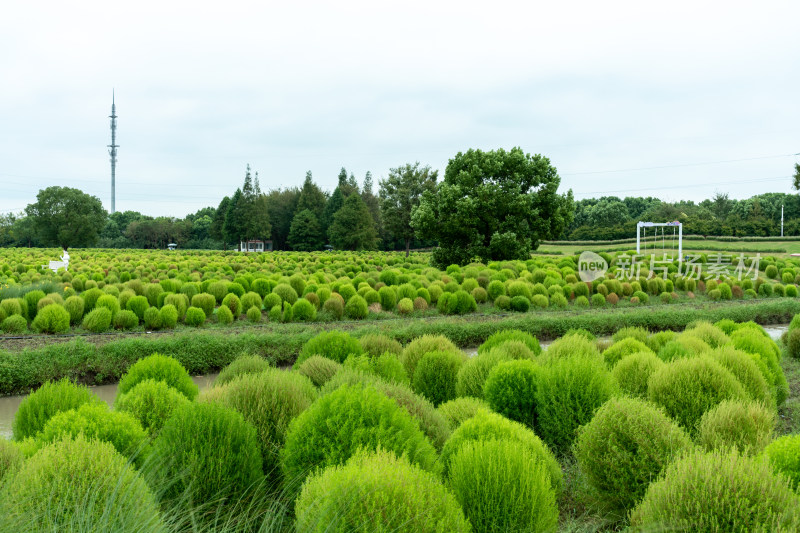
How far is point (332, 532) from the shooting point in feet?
9.12

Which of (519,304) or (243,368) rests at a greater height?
(243,368)

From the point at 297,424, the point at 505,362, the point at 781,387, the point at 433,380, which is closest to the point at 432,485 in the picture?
the point at 297,424

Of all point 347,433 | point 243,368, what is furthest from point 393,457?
point 243,368

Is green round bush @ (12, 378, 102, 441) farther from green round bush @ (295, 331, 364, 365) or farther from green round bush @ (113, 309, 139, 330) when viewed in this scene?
green round bush @ (113, 309, 139, 330)

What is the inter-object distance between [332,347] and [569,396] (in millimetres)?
2991

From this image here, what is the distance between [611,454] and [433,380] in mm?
3002

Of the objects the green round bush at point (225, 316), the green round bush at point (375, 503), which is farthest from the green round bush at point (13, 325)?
the green round bush at point (375, 503)

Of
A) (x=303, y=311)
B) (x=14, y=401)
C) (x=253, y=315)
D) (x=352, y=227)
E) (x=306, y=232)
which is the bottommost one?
(x=14, y=401)

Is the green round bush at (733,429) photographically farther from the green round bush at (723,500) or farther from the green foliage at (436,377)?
the green foliage at (436,377)

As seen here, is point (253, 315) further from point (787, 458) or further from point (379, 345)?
point (787, 458)

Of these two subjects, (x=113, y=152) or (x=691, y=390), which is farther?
(x=113, y=152)

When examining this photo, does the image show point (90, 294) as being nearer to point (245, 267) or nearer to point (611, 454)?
point (245, 267)

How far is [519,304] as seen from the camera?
19.8 m

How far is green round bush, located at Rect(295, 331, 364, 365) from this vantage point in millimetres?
7129
